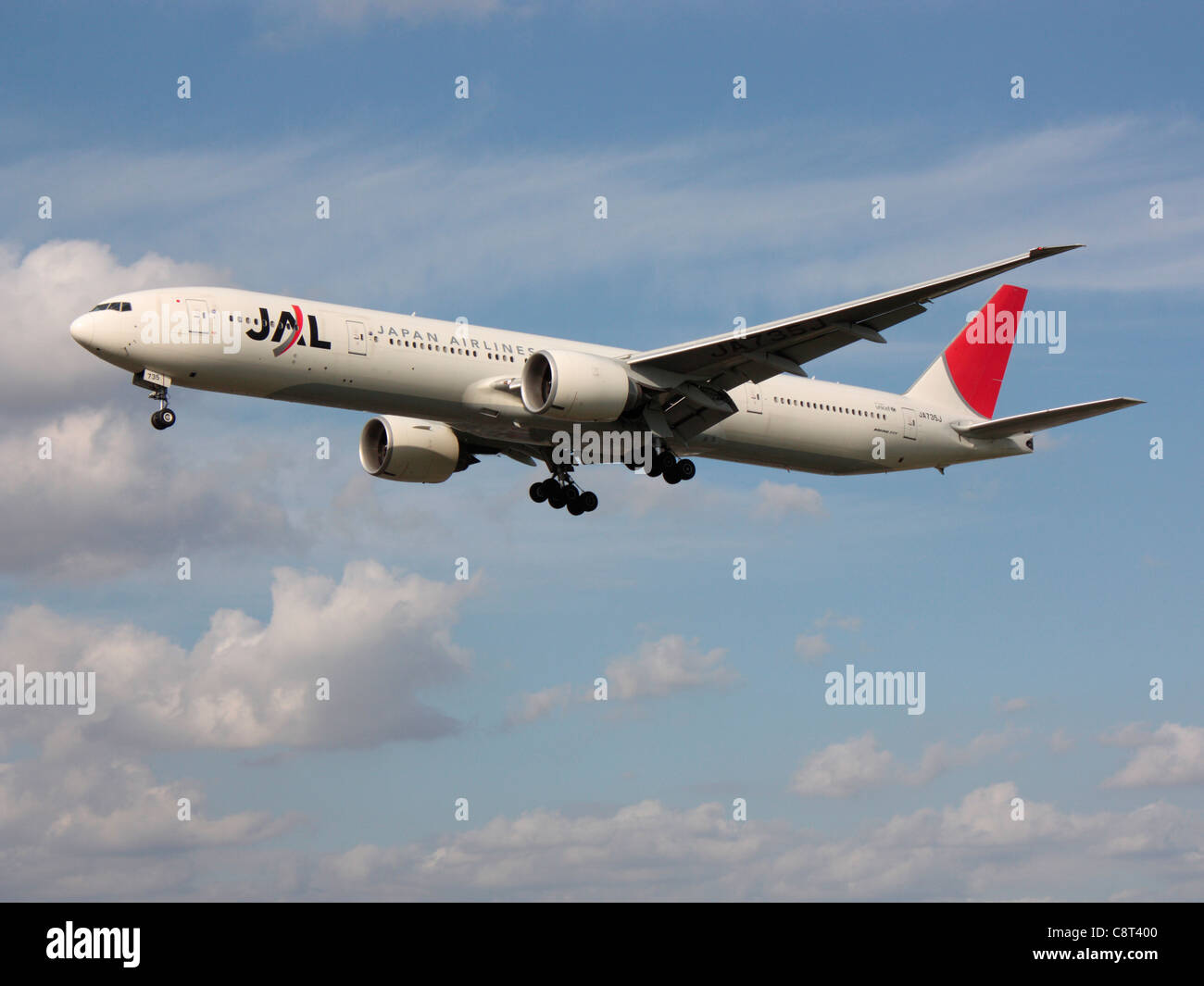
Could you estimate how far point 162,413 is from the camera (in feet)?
126


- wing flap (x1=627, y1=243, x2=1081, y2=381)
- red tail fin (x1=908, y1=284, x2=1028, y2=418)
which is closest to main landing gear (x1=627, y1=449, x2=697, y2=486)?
wing flap (x1=627, y1=243, x2=1081, y2=381)

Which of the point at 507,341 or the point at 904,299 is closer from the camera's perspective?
the point at 904,299

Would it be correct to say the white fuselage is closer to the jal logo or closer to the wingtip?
the jal logo

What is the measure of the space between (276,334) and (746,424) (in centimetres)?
1497

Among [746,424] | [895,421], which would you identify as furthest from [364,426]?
[895,421]

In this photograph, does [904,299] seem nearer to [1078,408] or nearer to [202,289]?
[1078,408]

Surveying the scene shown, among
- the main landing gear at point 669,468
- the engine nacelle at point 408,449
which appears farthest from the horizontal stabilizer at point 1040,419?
the engine nacelle at point 408,449

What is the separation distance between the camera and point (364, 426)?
155 feet

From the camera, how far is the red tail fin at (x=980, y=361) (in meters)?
52.9

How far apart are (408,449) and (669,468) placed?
26.7 ft

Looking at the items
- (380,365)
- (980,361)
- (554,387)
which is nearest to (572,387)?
(554,387)

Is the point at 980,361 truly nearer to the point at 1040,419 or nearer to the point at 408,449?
the point at 1040,419
